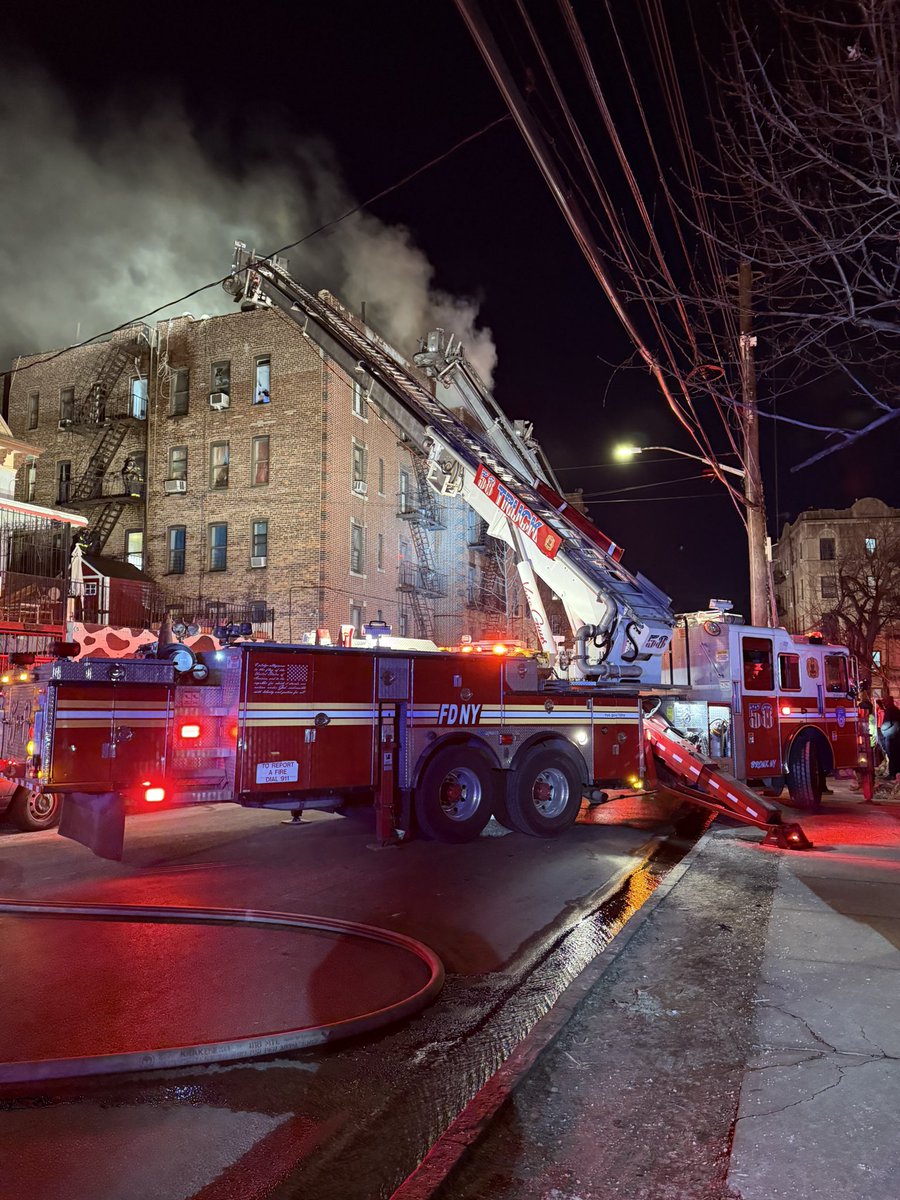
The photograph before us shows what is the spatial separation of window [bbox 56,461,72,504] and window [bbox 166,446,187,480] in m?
4.38

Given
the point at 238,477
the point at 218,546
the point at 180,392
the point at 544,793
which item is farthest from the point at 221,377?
the point at 544,793

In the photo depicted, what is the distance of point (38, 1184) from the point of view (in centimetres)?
313

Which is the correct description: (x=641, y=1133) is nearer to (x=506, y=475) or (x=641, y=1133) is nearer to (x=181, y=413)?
(x=506, y=475)

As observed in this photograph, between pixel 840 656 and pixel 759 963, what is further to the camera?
pixel 840 656

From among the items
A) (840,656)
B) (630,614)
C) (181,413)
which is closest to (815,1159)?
(630,614)

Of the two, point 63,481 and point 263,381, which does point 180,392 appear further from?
point 63,481

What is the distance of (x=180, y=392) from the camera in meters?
29.7

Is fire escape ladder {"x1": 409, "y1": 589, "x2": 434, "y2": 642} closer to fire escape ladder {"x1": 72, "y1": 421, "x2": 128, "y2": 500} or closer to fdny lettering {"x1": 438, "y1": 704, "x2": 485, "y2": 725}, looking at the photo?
fire escape ladder {"x1": 72, "y1": 421, "x2": 128, "y2": 500}

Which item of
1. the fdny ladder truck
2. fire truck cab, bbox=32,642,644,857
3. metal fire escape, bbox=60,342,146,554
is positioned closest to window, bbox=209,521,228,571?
metal fire escape, bbox=60,342,146,554

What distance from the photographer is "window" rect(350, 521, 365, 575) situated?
28017 mm

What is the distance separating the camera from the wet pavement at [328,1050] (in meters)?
3.30

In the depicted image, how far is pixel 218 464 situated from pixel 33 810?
19237mm

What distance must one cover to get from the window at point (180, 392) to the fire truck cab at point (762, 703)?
21785mm

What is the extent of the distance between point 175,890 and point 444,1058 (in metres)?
4.22
